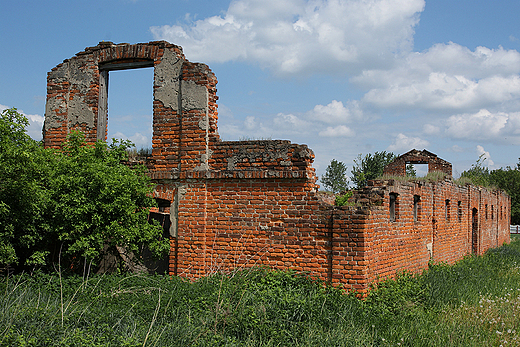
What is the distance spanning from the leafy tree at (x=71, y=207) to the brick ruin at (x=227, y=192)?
0.86 meters

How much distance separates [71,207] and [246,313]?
12.7ft

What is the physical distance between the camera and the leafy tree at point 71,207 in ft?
22.2

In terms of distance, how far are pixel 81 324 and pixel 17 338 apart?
815mm

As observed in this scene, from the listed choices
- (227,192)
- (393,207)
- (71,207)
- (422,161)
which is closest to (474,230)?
(422,161)

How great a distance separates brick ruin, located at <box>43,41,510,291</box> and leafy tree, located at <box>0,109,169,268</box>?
0.86m

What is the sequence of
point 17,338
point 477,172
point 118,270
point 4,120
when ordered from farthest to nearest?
point 477,172 → point 118,270 → point 4,120 → point 17,338

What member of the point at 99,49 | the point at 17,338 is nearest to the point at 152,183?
the point at 99,49

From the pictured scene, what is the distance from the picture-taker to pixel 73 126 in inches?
376

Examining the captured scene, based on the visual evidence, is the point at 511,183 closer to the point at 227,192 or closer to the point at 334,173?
the point at 334,173

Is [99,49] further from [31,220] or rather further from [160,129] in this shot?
[31,220]

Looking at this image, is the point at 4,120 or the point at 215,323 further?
the point at 4,120

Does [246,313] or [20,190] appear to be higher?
[20,190]

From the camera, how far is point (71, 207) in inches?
287

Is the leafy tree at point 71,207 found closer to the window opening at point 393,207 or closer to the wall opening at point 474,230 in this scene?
the window opening at point 393,207
